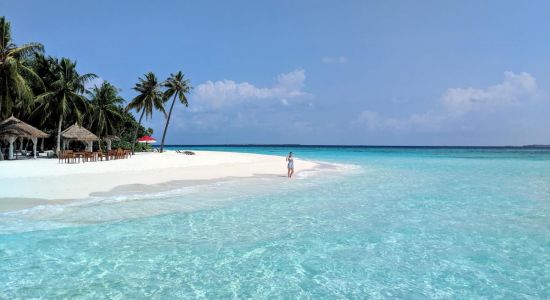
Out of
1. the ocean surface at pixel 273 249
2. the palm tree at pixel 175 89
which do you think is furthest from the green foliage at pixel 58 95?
the ocean surface at pixel 273 249

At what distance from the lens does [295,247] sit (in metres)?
6.86

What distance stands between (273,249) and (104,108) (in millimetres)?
39077

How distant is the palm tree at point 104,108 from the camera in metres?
39.2

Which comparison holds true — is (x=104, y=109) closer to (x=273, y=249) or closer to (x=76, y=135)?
(x=76, y=135)

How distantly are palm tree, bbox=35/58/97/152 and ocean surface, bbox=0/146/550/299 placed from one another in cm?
2358

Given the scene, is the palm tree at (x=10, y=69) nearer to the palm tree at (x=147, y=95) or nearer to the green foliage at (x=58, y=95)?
the green foliage at (x=58, y=95)

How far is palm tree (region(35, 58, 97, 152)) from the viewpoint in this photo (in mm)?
29938

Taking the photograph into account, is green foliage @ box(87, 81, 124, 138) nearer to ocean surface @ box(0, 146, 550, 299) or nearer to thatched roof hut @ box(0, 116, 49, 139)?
thatched roof hut @ box(0, 116, 49, 139)

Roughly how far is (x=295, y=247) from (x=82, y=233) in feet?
15.0

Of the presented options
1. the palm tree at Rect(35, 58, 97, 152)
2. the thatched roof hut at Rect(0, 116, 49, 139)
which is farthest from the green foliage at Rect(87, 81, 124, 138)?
the thatched roof hut at Rect(0, 116, 49, 139)

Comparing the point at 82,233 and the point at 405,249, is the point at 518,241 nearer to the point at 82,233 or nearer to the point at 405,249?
the point at 405,249

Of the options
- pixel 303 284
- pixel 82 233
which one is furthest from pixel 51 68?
pixel 303 284

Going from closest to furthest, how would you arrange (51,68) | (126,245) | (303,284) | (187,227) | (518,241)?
(303,284) → (126,245) → (518,241) → (187,227) → (51,68)

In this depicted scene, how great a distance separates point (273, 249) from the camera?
6.71 meters
